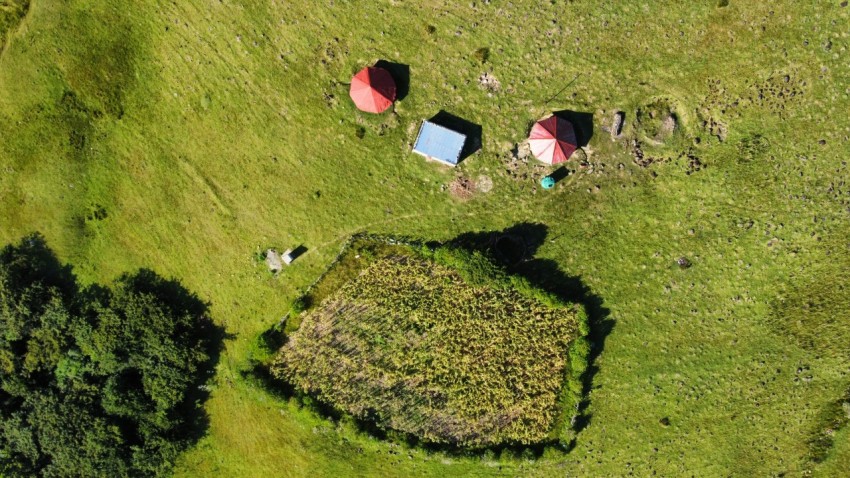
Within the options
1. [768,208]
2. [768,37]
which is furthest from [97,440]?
[768,37]

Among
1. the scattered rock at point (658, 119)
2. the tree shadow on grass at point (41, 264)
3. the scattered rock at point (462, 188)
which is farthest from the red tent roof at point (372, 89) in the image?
the tree shadow on grass at point (41, 264)

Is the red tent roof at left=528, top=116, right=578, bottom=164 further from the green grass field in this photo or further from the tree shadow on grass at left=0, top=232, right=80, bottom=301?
the tree shadow on grass at left=0, top=232, right=80, bottom=301

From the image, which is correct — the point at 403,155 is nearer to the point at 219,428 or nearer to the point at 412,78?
the point at 412,78

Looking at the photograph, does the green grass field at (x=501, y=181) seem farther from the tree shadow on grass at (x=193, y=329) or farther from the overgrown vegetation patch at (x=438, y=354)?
the overgrown vegetation patch at (x=438, y=354)

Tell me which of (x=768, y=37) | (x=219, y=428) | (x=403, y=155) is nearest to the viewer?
(x=768, y=37)

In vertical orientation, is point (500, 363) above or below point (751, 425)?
below
